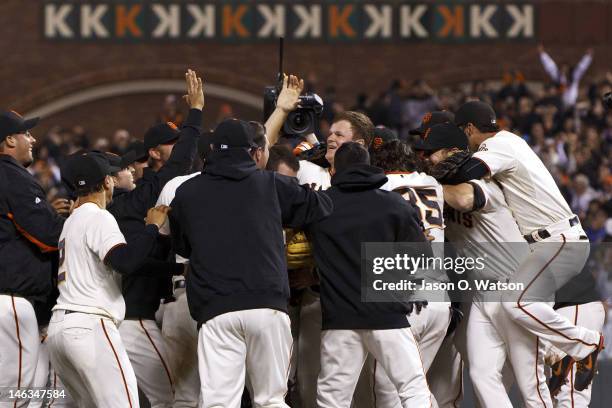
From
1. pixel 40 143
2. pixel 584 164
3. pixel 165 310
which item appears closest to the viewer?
pixel 165 310

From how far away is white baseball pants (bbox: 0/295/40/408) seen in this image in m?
8.12

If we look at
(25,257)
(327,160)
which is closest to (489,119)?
(327,160)

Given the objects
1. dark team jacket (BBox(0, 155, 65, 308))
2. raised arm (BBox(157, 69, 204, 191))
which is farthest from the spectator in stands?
dark team jacket (BBox(0, 155, 65, 308))

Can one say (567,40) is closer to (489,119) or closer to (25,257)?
(489,119)

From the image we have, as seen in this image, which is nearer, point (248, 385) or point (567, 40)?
point (248, 385)

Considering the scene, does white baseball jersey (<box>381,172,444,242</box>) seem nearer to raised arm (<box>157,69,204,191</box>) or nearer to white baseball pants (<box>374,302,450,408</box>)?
white baseball pants (<box>374,302,450,408</box>)

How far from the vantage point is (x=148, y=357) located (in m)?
8.45

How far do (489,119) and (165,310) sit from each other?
2.50 m

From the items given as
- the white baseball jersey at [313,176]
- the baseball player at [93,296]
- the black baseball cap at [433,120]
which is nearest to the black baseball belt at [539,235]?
the black baseball cap at [433,120]

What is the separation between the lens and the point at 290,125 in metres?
9.11

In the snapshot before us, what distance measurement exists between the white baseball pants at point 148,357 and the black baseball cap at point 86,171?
1101 millimetres

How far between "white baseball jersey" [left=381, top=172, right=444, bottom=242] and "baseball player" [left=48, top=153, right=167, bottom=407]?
1.58m

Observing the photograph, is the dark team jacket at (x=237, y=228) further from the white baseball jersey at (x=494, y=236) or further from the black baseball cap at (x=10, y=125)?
the black baseball cap at (x=10, y=125)

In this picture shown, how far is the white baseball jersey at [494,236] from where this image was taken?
8508mm
